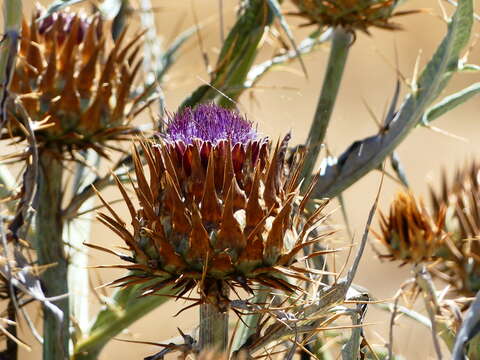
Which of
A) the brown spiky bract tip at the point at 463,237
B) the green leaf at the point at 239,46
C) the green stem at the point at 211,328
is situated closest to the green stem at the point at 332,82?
the green leaf at the point at 239,46

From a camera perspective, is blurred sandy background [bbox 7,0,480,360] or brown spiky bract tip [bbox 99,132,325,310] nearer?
brown spiky bract tip [bbox 99,132,325,310]

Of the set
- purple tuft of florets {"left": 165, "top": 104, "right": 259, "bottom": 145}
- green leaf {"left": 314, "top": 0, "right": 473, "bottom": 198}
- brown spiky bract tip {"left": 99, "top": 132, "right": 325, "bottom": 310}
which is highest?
green leaf {"left": 314, "top": 0, "right": 473, "bottom": 198}

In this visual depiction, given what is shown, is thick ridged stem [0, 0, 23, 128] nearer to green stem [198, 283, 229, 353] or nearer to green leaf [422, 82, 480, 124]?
green stem [198, 283, 229, 353]

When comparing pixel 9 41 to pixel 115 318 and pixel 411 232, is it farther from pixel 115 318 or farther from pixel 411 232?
pixel 411 232

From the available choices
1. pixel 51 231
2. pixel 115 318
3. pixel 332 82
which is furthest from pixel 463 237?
pixel 51 231

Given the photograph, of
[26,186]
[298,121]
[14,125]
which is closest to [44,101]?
[14,125]

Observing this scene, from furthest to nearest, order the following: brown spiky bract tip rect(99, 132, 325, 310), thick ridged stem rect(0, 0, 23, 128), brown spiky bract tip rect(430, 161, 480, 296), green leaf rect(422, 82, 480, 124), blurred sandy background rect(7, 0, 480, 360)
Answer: blurred sandy background rect(7, 0, 480, 360), brown spiky bract tip rect(430, 161, 480, 296), green leaf rect(422, 82, 480, 124), thick ridged stem rect(0, 0, 23, 128), brown spiky bract tip rect(99, 132, 325, 310)

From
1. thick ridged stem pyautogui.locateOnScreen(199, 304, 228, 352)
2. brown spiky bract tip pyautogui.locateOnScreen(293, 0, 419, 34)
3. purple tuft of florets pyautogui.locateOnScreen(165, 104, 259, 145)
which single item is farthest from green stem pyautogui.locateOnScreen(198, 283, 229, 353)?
brown spiky bract tip pyautogui.locateOnScreen(293, 0, 419, 34)
